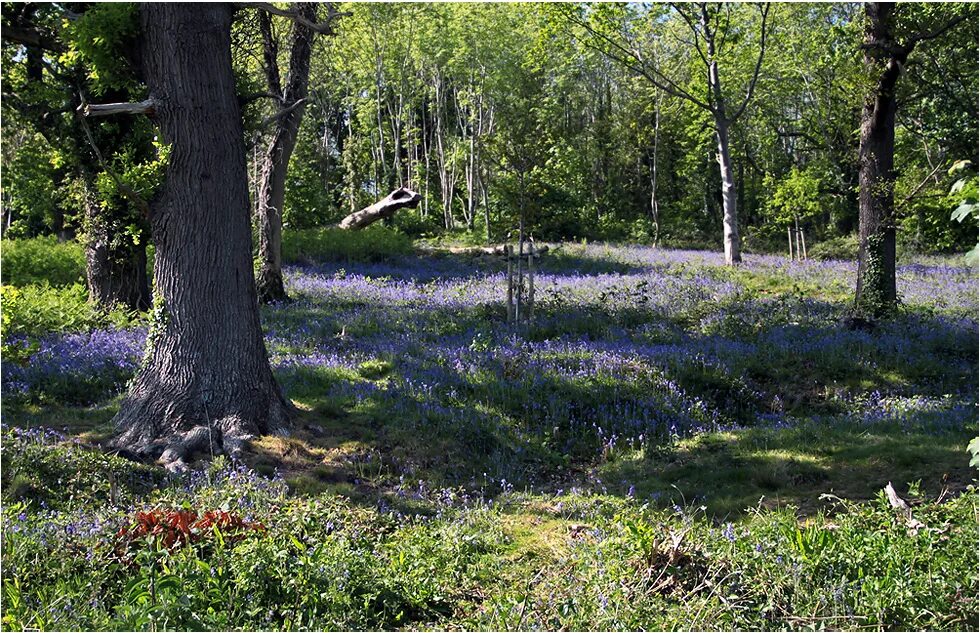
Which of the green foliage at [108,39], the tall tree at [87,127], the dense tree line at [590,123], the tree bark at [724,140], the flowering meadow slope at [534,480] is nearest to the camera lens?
the flowering meadow slope at [534,480]

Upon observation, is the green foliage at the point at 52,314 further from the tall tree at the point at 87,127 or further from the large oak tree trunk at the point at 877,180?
the large oak tree trunk at the point at 877,180

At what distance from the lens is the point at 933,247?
30.3 metres

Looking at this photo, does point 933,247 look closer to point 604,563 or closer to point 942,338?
point 942,338

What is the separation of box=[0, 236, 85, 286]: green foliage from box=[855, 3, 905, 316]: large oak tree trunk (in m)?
14.5

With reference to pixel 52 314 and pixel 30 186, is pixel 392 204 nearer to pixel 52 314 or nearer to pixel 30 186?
pixel 52 314

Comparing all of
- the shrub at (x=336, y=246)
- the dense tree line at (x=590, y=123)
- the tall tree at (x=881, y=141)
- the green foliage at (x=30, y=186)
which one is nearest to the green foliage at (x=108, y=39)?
the green foliage at (x=30, y=186)

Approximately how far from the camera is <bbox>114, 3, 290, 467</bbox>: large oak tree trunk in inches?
284

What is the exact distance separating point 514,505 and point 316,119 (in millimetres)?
42517

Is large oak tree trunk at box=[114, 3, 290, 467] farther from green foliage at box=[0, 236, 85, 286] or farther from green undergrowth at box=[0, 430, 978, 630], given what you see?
green foliage at box=[0, 236, 85, 286]

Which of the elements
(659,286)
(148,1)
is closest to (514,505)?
(148,1)

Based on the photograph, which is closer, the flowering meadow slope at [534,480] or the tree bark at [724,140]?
the flowering meadow slope at [534,480]

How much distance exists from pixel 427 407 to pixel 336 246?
14724 mm

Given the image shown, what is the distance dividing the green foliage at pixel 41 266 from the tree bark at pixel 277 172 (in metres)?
4.41

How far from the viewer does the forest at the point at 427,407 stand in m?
4.23
